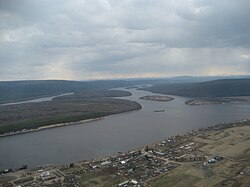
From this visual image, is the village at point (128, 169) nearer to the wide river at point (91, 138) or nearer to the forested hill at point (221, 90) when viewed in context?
the wide river at point (91, 138)

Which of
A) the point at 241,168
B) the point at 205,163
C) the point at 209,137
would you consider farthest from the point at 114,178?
the point at 209,137

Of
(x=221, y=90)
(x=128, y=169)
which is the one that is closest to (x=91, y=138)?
(x=128, y=169)

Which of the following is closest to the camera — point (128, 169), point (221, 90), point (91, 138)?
point (128, 169)

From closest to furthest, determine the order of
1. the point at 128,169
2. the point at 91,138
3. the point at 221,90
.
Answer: the point at 128,169 < the point at 91,138 < the point at 221,90

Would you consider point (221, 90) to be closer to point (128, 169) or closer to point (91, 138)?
point (91, 138)

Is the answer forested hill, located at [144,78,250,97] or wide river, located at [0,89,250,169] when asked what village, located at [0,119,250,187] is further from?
forested hill, located at [144,78,250,97]

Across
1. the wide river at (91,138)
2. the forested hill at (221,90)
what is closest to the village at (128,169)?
the wide river at (91,138)

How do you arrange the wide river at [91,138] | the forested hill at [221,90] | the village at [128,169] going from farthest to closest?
the forested hill at [221,90], the wide river at [91,138], the village at [128,169]
